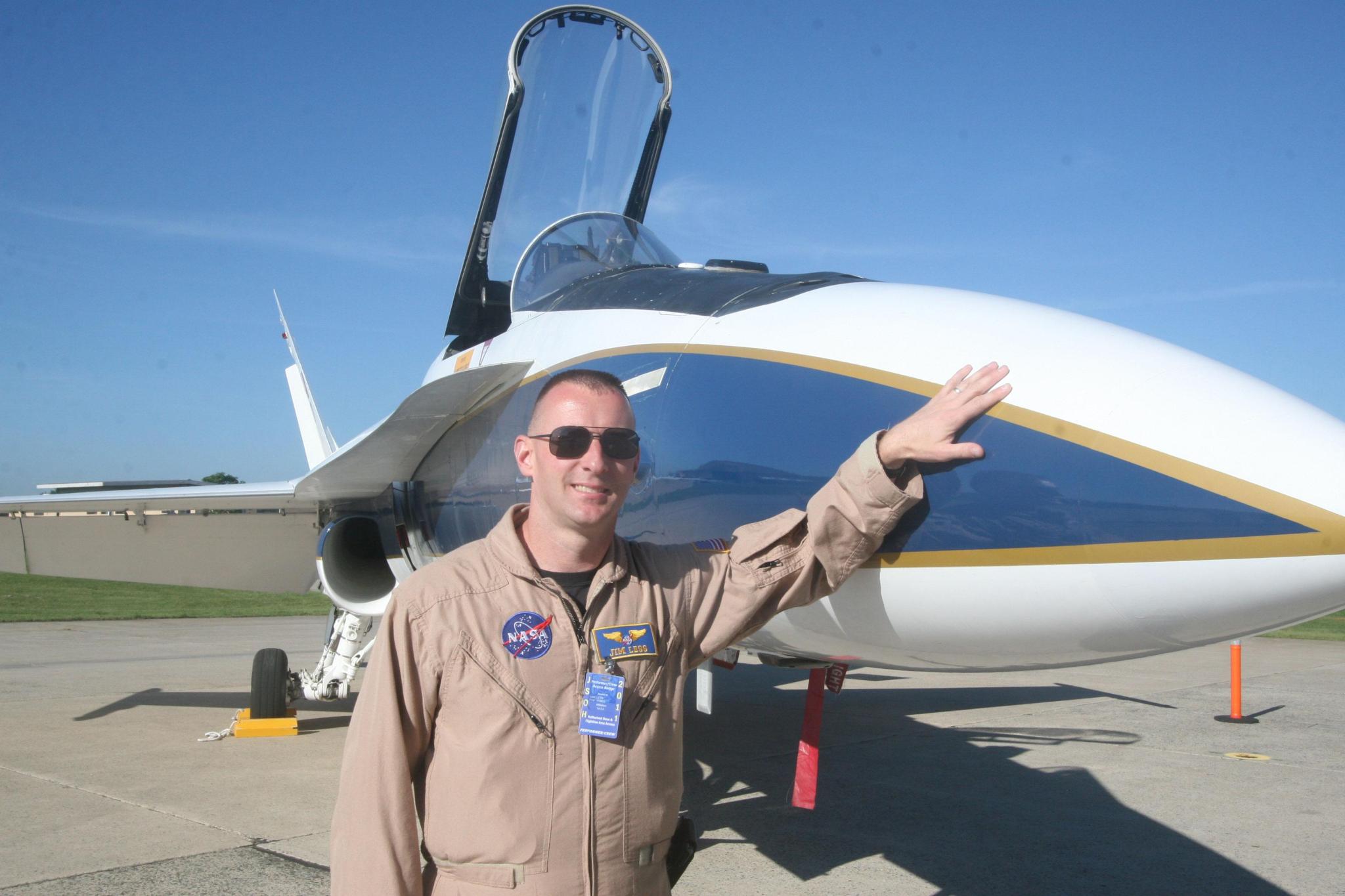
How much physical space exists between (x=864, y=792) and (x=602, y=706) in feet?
15.3

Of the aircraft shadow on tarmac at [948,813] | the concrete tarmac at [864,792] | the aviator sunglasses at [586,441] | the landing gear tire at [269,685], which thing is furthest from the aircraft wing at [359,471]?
the aircraft shadow on tarmac at [948,813]

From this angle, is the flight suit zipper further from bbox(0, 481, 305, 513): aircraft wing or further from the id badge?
bbox(0, 481, 305, 513): aircraft wing

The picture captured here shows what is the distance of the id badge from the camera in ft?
6.62

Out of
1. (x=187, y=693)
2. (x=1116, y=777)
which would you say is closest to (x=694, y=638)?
(x=1116, y=777)

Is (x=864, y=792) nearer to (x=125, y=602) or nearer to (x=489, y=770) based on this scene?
(x=489, y=770)

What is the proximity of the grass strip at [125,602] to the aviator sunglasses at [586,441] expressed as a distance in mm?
19024

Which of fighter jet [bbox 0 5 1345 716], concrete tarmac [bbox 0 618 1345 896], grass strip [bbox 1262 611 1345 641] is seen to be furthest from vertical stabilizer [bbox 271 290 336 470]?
grass strip [bbox 1262 611 1345 641]

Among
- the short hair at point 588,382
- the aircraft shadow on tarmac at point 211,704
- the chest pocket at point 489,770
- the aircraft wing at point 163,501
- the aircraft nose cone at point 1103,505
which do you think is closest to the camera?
the chest pocket at point 489,770

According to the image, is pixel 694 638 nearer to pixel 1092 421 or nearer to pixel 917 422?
pixel 917 422

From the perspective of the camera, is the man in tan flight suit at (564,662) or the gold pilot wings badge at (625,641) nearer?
the man in tan flight suit at (564,662)

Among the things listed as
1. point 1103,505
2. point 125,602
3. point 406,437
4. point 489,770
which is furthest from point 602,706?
point 125,602

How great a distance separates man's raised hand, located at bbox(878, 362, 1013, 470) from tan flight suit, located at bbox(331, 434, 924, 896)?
0.06 meters

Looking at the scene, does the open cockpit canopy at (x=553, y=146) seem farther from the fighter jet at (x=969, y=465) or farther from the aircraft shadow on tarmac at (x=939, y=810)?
the aircraft shadow on tarmac at (x=939, y=810)

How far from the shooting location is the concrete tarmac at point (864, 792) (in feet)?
15.1
